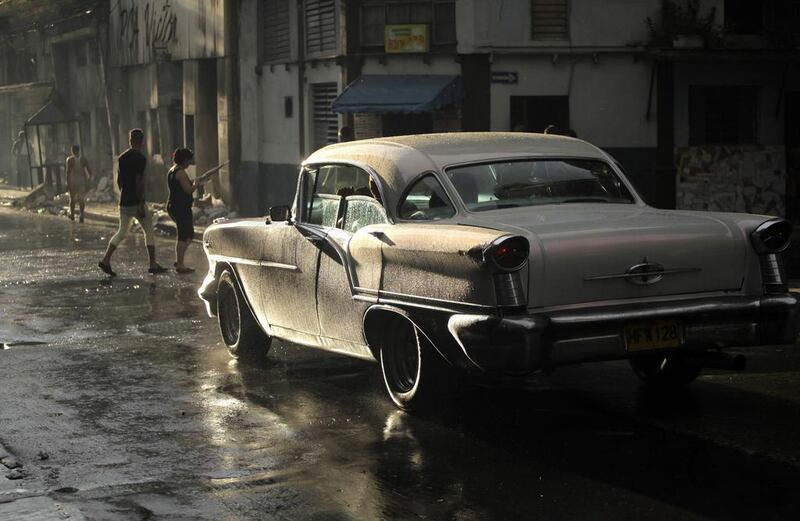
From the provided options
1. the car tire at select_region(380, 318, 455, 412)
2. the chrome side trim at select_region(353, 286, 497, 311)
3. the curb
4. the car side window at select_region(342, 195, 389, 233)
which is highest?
the car side window at select_region(342, 195, 389, 233)

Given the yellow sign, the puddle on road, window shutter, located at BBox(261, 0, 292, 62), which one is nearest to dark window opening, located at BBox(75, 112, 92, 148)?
window shutter, located at BBox(261, 0, 292, 62)

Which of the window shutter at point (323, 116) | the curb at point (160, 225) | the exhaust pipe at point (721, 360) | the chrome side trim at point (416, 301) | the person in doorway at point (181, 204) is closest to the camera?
the chrome side trim at point (416, 301)

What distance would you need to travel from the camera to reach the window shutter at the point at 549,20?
82.4 ft

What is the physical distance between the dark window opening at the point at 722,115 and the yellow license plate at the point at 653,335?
18410mm

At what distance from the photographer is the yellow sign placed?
25292 millimetres

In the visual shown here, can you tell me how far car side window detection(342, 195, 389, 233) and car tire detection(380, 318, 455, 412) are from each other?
705mm

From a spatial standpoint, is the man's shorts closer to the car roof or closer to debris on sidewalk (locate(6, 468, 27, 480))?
the car roof

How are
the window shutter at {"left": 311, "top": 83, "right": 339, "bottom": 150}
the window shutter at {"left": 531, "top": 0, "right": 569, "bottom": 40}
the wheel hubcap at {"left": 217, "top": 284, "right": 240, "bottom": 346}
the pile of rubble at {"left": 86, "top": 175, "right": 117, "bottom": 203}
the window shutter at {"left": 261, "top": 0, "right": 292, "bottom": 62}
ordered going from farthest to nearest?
the pile of rubble at {"left": 86, "top": 175, "right": 117, "bottom": 203} < the window shutter at {"left": 261, "top": 0, "right": 292, "bottom": 62} < the window shutter at {"left": 311, "top": 83, "right": 339, "bottom": 150} < the window shutter at {"left": 531, "top": 0, "right": 569, "bottom": 40} < the wheel hubcap at {"left": 217, "top": 284, "right": 240, "bottom": 346}

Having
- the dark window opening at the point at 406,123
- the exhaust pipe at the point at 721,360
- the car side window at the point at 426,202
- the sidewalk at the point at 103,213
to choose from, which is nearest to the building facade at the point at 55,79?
the sidewalk at the point at 103,213

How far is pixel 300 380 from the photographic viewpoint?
9445 mm

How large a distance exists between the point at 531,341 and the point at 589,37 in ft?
61.8

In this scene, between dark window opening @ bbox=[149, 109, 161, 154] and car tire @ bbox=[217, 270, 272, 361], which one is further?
dark window opening @ bbox=[149, 109, 161, 154]

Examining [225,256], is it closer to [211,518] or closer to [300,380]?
[300,380]

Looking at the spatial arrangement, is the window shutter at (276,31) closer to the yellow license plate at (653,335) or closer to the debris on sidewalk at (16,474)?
the yellow license plate at (653,335)
